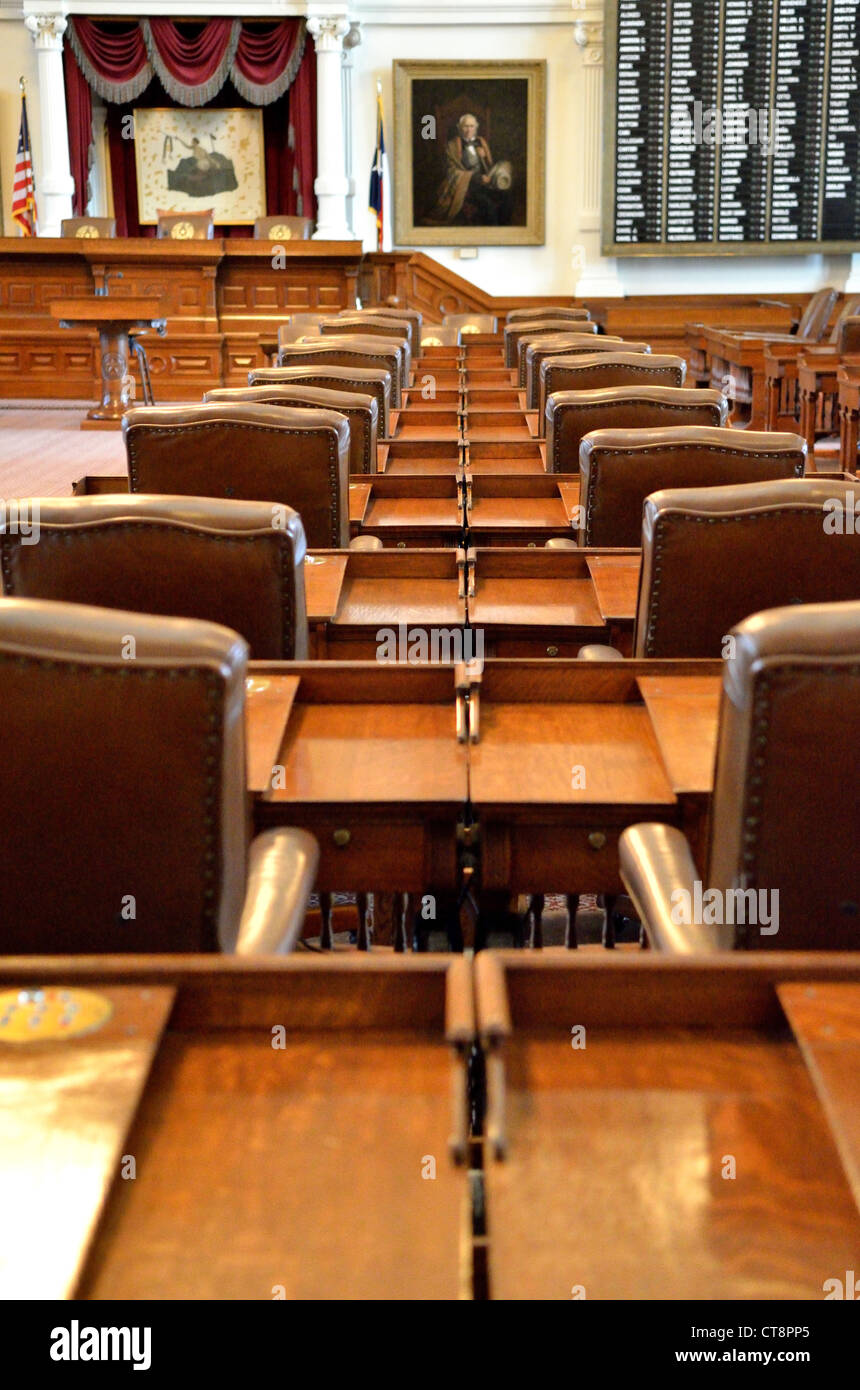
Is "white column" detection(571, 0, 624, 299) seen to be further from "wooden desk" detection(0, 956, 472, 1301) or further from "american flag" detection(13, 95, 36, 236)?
"wooden desk" detection(0, 956, 472, 1301)

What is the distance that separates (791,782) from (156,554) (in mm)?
1116

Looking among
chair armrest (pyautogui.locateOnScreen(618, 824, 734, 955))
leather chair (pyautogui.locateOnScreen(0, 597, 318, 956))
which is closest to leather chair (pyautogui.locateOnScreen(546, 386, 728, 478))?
chair armrest (pyautogui.locateOnScreen(618, 824, 734, 955))

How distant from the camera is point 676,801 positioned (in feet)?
6.05

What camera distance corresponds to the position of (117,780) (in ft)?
4.59

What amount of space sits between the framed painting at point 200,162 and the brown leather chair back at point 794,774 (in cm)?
1504

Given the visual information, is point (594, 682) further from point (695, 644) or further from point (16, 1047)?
→ point (16, 1047)

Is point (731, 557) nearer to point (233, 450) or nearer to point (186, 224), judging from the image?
point (233, 450)

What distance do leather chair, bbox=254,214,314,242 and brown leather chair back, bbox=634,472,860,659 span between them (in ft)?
38.5

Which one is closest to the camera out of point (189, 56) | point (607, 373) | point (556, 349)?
point (607, 373)

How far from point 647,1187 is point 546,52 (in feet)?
49.2

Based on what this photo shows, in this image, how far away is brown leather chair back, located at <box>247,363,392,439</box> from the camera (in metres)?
4.43

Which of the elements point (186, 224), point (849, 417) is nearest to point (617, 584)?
point (849, 417)

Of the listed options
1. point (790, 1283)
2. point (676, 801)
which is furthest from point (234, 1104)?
point (676, 801)

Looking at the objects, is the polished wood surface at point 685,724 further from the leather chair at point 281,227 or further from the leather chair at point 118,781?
the leather chair at point 281,227
